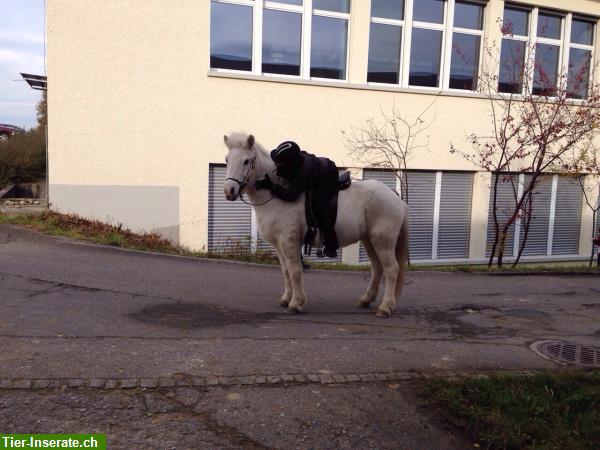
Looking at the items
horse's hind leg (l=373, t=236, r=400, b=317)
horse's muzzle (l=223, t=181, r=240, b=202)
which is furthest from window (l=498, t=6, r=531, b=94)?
horse's muzzle (l=223, t=181, r=240, b=202)

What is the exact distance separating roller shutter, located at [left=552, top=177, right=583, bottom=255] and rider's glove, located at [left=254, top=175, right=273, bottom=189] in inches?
485

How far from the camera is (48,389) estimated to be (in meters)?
3.59

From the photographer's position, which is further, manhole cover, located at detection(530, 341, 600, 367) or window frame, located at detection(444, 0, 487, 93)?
window frame, located at detection(444, 0, 487, 93)

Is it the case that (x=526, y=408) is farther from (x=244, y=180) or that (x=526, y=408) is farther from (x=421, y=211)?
(x=421, y=211)

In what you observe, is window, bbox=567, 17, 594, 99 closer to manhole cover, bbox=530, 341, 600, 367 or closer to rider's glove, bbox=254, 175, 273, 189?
manhole cover, bbox=530, 341, 600, 367

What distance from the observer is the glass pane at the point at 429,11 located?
13516mm

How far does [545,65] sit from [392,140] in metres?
5.33

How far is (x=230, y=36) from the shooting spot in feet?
39.8

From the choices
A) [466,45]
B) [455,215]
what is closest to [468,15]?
[466,45]

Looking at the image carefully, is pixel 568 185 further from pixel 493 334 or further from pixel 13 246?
pixel 13 246

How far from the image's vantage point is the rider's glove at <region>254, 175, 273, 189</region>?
557 centimetres

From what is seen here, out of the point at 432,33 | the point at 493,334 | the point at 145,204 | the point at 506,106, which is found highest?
the point at 432,33

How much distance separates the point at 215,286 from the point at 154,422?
419 centimetres

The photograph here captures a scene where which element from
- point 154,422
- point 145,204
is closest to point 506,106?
point 145,204
